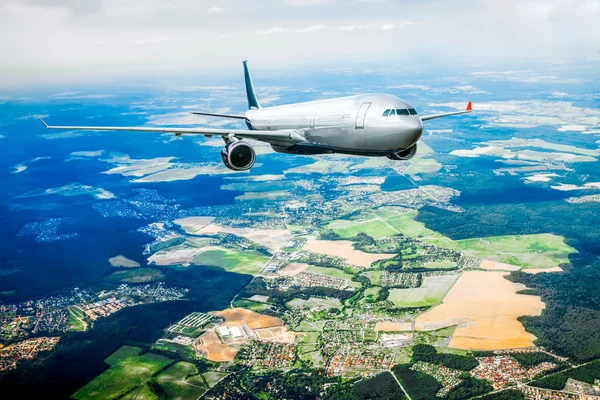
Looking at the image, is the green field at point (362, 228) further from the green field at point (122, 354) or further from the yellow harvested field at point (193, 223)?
the green field at point (122, 354)

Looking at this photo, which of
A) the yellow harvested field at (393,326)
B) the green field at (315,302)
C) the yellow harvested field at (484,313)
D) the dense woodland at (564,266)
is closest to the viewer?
the yellow harvested field at (484,313)

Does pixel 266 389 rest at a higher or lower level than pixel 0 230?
lower

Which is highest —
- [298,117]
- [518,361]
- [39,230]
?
[298,117]

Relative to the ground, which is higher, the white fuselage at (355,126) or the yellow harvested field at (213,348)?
the white fuselage at (355,126)

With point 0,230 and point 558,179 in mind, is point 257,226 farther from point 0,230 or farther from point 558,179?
point 558,179

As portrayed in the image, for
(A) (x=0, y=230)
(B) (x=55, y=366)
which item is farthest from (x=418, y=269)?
(A) (x=0, y=230)

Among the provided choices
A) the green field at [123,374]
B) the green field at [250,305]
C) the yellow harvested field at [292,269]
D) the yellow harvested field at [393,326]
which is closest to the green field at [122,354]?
the green field at [123,374]
